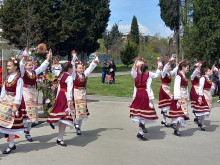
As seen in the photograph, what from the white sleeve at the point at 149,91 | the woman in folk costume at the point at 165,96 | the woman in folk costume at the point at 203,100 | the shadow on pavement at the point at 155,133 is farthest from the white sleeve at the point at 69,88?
the woman in folk costume at the point at 203,100

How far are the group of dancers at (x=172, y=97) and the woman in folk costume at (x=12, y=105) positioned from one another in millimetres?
2613

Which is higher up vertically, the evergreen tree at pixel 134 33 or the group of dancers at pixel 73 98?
the evergreen tree at pixel 134 33

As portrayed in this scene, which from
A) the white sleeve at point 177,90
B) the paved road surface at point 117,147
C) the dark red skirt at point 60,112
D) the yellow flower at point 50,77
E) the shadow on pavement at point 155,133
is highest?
the yellow flower at point 50,77

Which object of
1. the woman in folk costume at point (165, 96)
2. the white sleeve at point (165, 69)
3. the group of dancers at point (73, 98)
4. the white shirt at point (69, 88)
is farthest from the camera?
the woman in folk costume at point (165, 96)

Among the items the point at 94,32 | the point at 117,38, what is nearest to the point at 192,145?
the point at 94,32

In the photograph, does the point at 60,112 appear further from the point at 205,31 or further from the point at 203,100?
the point at 205,31

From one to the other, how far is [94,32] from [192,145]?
103 ft

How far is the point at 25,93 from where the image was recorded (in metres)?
6.97

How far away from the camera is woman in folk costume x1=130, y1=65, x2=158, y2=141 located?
687cm

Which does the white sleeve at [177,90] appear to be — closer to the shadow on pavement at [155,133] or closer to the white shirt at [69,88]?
the shadow on pavement at [155,133]

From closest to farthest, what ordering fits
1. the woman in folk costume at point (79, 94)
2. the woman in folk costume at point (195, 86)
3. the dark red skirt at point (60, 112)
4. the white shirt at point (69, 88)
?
the white shirt at point (69, 88), the dark red skirt at point (60, 112), the woman in folk costume at point (79, 94), the woman in folk costume at point (195, 86)

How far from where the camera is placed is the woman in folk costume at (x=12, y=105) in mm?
5621

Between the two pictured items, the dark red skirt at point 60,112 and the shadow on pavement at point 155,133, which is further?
the shadow on pavement at point 155,133

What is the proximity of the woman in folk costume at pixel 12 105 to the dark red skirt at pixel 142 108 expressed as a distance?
2.60 m
